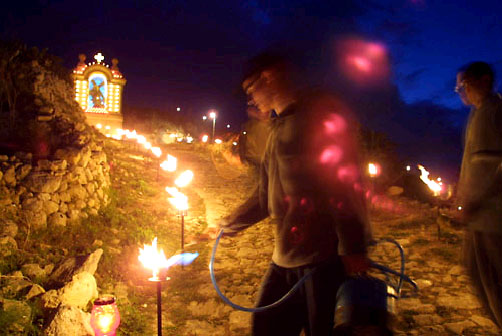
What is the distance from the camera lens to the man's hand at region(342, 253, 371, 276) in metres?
2.26

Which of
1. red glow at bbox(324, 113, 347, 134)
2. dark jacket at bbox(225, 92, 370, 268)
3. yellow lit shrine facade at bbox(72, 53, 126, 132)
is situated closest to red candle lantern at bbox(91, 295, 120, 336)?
dark jacket at bbox(225, 92, 370, 268)

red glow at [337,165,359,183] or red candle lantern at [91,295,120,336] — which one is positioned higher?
red glow at [337,165,359,183]

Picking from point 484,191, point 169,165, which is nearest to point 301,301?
point 484,191

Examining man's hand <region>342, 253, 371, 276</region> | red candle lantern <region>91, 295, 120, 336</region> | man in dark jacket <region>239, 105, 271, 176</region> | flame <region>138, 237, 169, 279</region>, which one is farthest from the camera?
man in dark jacket <region>239, 105, 271, 176</region>

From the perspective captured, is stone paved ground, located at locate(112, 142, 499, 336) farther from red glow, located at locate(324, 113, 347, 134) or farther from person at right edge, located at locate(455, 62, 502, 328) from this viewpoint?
red glow, located at locate(324, 113, 347, 134)

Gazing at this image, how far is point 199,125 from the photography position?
257 ft

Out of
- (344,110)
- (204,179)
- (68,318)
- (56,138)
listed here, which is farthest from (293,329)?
(204,179)

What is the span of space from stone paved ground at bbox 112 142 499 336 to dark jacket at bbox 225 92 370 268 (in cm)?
70

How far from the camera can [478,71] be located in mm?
3248

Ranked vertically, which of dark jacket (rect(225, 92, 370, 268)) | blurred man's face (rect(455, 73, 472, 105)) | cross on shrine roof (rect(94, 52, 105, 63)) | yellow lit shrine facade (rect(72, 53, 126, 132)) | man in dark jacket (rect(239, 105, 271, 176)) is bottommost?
dark jacket (rect(225, 92, 370, 268))

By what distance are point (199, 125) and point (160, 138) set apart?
28895 mm

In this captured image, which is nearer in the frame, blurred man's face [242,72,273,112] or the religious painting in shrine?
blurred man's face [242,72,273,112]

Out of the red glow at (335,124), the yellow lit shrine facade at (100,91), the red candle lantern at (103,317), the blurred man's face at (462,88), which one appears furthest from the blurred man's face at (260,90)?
the yellow lit shrine facade at (100,91)

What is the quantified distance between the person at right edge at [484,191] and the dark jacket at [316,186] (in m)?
1.26
